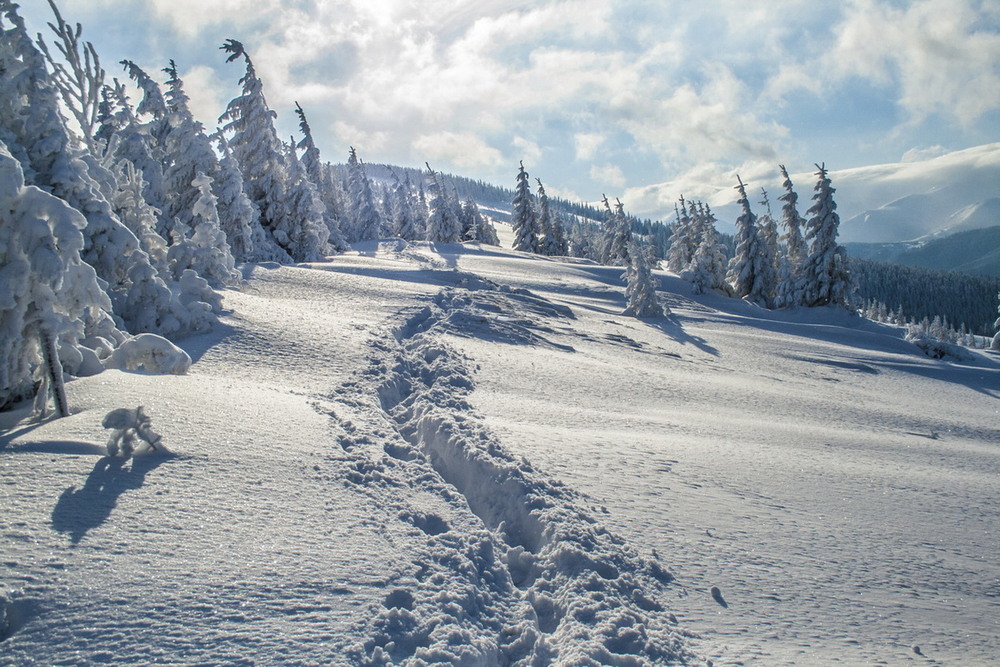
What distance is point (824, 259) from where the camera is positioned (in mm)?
32438

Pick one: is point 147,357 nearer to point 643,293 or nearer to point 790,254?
point 643,293

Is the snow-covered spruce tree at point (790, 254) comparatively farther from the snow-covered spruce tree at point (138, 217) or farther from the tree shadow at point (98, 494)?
the tree shadow at point (98, 494)

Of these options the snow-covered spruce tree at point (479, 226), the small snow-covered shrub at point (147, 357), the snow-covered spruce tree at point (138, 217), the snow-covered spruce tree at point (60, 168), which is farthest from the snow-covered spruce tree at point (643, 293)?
the snow-covered spruce tree at point (479, 226)

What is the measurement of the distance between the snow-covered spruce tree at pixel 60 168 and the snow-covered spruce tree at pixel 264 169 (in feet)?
56.2

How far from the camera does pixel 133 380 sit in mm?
6973

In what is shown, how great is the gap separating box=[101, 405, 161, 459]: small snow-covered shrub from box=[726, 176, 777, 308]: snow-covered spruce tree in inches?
1505

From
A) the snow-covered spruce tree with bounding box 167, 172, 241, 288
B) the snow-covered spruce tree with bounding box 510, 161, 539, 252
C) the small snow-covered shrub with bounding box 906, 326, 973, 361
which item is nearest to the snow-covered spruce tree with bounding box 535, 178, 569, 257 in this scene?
the snow-covered spruce tree with bounding box 510, 161, 539, 252

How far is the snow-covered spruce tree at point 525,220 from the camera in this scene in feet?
171

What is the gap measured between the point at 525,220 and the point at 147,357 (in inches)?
1849

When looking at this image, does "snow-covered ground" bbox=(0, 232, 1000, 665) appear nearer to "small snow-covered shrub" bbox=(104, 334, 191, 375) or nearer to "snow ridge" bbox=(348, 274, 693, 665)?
"snow ridge" bbox=(348, 274, 693, 665)

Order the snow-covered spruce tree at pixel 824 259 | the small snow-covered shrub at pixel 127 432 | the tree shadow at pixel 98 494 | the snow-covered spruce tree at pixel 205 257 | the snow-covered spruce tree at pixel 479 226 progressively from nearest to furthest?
1. the tree shadow at pixel 98 494
2. the small snow-covered shrub at pixel 127 432
3. the snow-covered spruce tree at pixel 205 257
4. the snow-covered spruce tree at pixel 824 259
5. the snow-covered spruce tree at pixel 479 226

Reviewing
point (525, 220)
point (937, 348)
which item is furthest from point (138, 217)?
point (525, 220)

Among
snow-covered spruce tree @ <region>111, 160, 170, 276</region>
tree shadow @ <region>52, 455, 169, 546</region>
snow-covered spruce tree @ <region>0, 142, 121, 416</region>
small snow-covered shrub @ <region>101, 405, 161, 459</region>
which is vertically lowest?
tree shadow @ <region>52, 455, 169, 546</region>

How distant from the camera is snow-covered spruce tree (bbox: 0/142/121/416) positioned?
17.5 feet
